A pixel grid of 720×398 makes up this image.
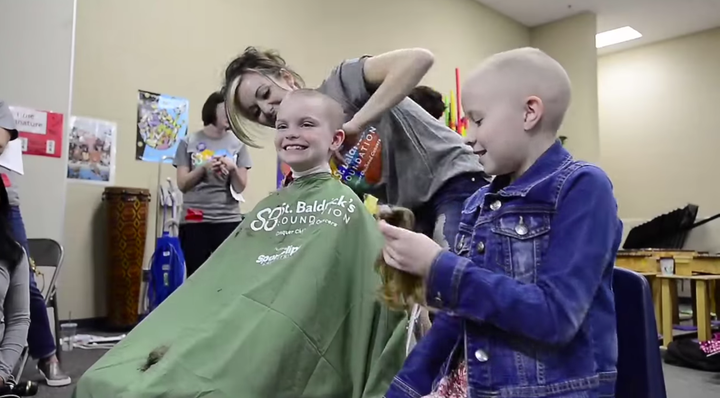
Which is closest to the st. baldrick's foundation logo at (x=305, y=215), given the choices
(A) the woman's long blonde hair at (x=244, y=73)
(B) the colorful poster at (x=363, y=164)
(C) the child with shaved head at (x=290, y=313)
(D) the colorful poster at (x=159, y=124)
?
(C) the child with shaved head at (x=290, y=313)

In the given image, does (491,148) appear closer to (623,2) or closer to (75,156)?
(75,156)

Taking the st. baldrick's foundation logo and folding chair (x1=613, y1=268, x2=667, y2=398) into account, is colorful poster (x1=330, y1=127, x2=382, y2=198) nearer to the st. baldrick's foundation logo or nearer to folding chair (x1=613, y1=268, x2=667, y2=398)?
the st. baldrick's foundation logo

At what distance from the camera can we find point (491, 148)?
2.62 feet

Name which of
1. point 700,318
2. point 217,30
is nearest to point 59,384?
point 217,30

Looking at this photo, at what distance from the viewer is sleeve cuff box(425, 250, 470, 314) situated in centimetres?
73

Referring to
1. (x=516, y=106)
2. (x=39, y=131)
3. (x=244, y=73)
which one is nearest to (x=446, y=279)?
(x=516, y=106)

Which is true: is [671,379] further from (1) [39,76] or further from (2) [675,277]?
(1) [39,76]

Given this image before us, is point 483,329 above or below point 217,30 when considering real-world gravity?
below

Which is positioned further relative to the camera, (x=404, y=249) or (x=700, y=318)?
(x=700, y=318)

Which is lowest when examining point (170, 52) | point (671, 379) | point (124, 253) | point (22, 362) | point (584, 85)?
point (671, 379)

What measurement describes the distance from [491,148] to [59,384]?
2180 mm

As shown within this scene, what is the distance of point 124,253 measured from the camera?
149 inches

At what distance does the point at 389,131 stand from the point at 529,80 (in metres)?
0.74

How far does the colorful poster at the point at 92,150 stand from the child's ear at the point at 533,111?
353cm
